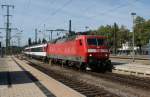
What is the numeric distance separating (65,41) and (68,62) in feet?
8.51

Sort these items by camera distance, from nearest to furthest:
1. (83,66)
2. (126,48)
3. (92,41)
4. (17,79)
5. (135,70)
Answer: (17,79) → (135,70) → (92,41) → (83,66) → (126,48)

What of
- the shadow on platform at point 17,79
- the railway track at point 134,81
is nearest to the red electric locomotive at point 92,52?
the shadow on platform at point 17,79

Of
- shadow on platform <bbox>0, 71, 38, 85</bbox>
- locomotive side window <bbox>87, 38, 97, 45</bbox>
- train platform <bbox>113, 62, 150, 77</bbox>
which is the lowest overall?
shadow on platform <bbox>0, 71, 38, 85</bbox>

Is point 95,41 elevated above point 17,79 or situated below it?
above

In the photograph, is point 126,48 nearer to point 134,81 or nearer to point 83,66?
point 83,66

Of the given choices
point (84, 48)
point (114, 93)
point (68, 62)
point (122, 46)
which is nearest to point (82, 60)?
point (84, 48)

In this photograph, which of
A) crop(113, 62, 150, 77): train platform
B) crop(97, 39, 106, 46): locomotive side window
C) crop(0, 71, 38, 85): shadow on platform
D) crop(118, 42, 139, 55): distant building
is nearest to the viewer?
crop(0, 71, 38, 85): shadow on platform

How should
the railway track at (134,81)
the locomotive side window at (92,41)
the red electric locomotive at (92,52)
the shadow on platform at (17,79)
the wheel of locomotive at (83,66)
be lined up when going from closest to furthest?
the railway track at (134,81), the shadow on platform at (17,79), the red electric locomotive at (92,52), the locomotive side window at (92,41), the wheel of locomotive at (83,66)

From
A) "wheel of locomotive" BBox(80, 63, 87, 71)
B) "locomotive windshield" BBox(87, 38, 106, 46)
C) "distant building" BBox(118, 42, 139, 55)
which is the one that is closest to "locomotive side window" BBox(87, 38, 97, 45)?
"locomotive windshield" BBox(87, 38, 106, 46)

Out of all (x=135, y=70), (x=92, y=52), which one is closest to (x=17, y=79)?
(x=92, y=52)

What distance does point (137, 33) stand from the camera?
408ft

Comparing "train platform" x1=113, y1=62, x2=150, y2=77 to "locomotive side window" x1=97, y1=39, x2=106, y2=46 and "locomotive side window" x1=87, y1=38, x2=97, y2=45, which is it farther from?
"locomotive side window" x1=87, y1=38, x2=97, y2=45

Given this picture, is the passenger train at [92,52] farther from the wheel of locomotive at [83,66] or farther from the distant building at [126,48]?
the distant building at [126,48]

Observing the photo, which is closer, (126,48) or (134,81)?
(134,81)
